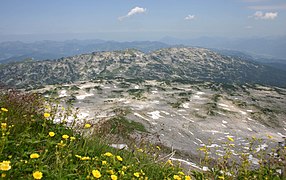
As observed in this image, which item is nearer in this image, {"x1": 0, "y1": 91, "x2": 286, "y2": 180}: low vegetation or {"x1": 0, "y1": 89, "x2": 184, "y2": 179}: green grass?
{"x1": 0, "y1": 89, "x2": 184, "y2": 179}: green grass

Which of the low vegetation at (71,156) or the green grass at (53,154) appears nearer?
the green grass at (53,154)

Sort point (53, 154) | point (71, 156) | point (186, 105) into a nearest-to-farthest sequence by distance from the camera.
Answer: point (53, 154) → point (71, 156) → point (186, 105)

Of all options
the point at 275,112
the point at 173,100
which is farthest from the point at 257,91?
the point at 173,100

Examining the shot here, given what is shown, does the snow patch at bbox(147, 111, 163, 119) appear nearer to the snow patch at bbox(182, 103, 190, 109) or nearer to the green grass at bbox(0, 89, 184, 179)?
the snow patch at bbox(182, 103, 190, 109)

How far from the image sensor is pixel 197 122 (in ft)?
278

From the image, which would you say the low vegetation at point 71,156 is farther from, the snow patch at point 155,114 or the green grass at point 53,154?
the snow patch at point 155,114

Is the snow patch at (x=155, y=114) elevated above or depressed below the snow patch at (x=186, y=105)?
above

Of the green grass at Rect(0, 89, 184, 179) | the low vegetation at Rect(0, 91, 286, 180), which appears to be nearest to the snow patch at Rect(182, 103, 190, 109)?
the low vegetation at Rect(0, 91, 286, 180)

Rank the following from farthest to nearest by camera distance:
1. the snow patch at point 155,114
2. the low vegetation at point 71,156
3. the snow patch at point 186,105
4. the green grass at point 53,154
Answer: the snow patch at point 186,105, the snow patch at point 155,114, the low vegetation at point 71,156, the green grass at point 53,154

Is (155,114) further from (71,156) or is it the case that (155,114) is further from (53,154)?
(53,154)

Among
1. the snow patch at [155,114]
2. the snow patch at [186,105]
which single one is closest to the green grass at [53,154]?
the snow patch at [155,114]

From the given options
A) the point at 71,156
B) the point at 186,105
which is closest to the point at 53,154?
the point at 71,156

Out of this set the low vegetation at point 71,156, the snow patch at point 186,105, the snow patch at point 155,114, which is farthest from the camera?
the snow patch at point 186,105

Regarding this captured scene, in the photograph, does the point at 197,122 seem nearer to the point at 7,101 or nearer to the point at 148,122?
the point at 148,122
